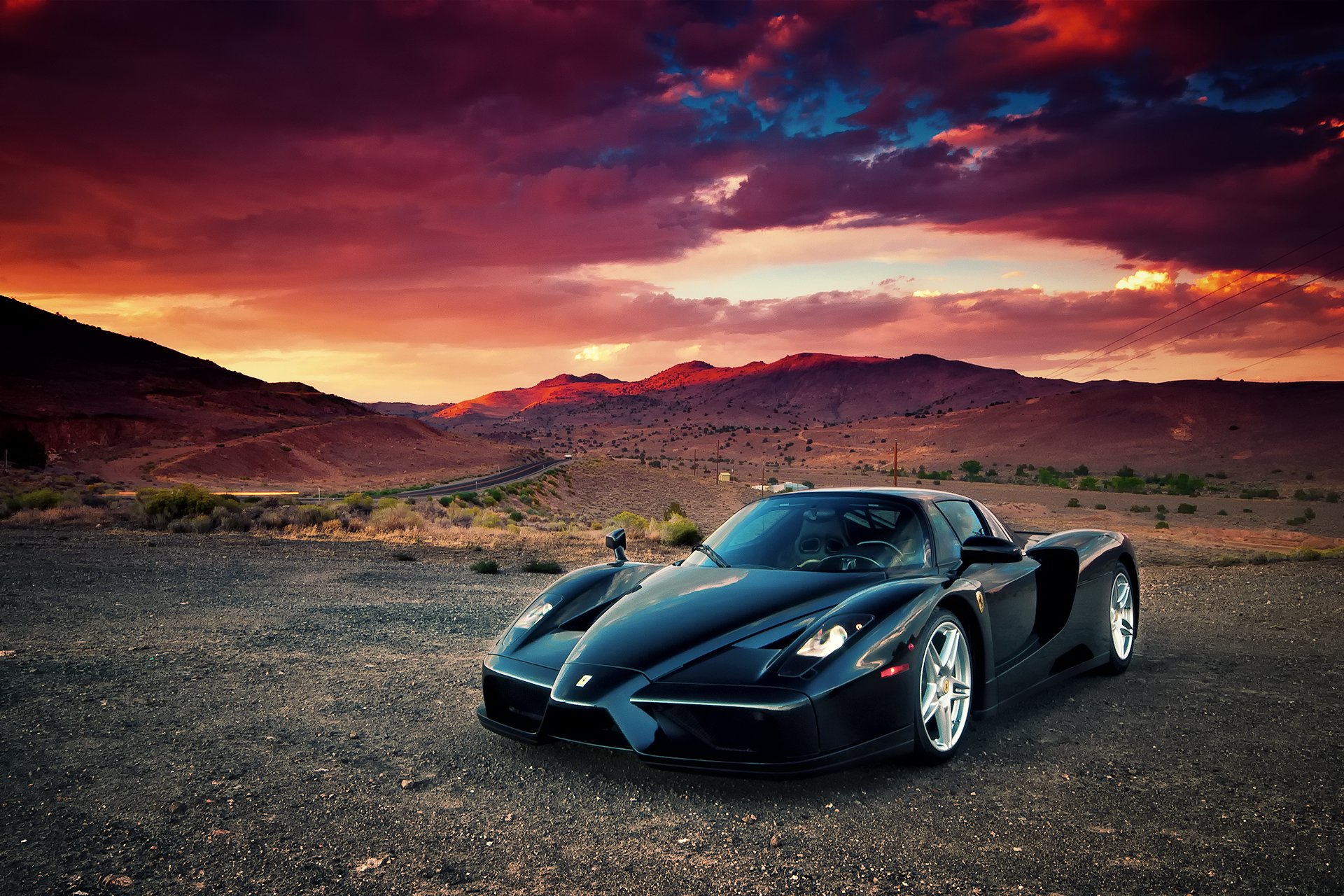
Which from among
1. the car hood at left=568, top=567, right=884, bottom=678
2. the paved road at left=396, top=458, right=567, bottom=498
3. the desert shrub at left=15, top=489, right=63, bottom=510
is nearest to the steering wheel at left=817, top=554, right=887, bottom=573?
the car hood at left=568, top=567, right=884, bottom=678

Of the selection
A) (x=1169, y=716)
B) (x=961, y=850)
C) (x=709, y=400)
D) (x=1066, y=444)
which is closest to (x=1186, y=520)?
(x=1169, y=716)

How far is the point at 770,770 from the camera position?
397 centimetres

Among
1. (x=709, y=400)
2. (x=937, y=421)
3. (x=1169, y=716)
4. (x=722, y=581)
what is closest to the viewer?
(x=722, y=581)

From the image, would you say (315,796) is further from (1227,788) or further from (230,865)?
(1227,788)

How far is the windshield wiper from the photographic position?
215 inches

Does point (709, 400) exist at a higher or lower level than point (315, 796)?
higher

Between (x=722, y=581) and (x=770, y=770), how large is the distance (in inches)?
52.1

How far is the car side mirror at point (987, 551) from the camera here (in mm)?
4934

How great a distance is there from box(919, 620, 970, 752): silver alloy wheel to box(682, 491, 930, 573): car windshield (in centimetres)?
45

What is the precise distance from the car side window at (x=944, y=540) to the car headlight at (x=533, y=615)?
2287mm

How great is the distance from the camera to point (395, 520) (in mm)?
22297

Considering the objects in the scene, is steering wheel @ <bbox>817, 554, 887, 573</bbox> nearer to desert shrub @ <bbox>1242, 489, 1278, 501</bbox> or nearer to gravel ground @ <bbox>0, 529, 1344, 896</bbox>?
gravel ground @ <bbox>0, 529, 1344, 896</bbox>

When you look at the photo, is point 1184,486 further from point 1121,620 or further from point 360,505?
point 1121,620

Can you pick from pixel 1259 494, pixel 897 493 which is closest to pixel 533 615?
pixel 897 493
